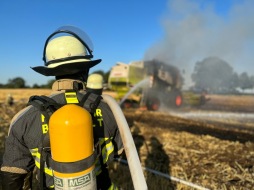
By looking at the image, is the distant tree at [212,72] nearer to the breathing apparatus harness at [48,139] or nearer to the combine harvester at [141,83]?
the combine harvester at [141,83]

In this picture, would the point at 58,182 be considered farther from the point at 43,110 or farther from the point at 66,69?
the point at 66,69

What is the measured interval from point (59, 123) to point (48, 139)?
10.5 inches

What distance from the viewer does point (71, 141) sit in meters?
1.40

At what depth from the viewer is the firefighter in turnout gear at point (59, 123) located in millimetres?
1460

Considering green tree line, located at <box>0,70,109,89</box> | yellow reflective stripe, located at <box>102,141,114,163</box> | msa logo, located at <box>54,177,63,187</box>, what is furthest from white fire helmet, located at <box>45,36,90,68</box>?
green tree line, located at <box>0,70,109,89</box>

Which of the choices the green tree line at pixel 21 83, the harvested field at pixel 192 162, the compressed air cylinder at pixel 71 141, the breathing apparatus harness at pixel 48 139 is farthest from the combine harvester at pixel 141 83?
the green tree line at pixel 21 83

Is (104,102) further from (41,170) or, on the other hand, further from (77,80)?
(41,170)

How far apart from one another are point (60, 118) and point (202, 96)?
60.8 ft

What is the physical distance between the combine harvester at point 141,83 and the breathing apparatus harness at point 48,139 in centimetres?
1267

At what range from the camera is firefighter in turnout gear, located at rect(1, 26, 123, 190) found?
146cm

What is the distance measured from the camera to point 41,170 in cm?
161

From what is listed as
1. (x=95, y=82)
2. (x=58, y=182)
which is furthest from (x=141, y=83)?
(x=58, y=182)

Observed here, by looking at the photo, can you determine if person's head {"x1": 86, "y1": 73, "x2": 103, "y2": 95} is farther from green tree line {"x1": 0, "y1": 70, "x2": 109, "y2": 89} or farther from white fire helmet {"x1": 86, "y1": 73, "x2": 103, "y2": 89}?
green tree line {"x1": 0, "y1": 70, "x2": 109, "y2": 89}

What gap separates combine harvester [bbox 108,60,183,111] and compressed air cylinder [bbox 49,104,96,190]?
12966 mm
